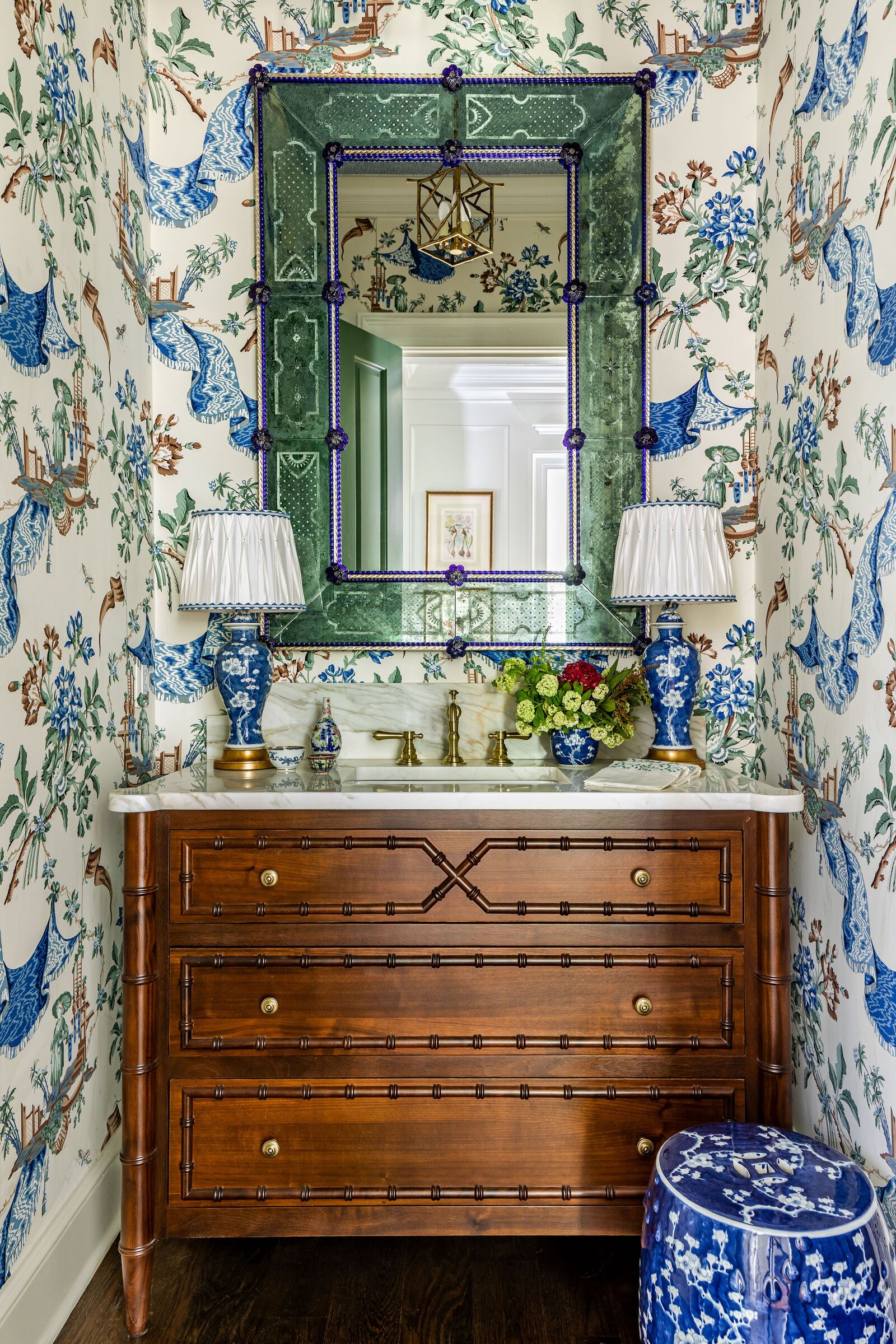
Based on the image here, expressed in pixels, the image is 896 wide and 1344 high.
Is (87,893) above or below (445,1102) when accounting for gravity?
above

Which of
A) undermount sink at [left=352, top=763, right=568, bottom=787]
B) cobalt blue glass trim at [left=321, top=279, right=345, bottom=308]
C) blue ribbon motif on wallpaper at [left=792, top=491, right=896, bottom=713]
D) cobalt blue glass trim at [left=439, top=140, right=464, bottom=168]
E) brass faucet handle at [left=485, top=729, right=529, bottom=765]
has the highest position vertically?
cobalt blue glass trim at [left=439, top=140, right=464, bottom=168]

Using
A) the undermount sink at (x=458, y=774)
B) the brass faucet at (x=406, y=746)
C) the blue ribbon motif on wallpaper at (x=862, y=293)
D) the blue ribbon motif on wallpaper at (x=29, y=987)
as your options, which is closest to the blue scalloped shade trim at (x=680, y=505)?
the blue ribbon motif on wallpaper at (x=862, y=293)

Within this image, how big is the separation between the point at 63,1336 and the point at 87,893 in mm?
777

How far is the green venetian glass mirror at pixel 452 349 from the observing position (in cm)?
214

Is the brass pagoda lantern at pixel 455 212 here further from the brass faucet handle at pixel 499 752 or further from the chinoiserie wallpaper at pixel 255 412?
the brass faucet handle at pixel 499 752

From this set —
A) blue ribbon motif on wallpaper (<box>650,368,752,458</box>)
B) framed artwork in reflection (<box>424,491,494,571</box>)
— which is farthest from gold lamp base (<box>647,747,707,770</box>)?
blue ribbon motif on wallpaper (<box>650,368,752,458</box>)

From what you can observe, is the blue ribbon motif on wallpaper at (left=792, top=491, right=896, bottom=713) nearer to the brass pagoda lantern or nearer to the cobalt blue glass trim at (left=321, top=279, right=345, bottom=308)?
the brass pagoda lantern

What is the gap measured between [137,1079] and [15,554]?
956 mm

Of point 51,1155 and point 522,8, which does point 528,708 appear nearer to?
point 51,1155

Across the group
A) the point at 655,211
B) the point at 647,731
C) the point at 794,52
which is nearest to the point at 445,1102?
the point at 647,731

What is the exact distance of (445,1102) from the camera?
1.62 meters

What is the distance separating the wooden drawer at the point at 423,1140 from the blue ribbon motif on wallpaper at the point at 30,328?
1351 mm

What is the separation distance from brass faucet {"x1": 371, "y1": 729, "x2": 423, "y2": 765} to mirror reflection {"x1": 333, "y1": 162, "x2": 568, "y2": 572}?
42 cm

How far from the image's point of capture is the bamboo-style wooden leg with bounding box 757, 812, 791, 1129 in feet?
5.23
